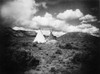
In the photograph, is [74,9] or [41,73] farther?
[74,9]

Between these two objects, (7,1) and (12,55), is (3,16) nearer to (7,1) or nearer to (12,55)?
(7,1)

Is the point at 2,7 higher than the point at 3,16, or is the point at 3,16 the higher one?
the point at 2,7

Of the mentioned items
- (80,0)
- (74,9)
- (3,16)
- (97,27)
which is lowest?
(97,27)

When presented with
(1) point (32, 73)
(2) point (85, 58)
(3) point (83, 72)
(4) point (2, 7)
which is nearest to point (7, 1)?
(4) point (2, 7)

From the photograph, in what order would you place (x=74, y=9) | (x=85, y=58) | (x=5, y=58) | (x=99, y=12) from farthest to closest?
(x=85, y=58) → (x=74, y=9) → (x=99, y=12) → (x=5, y=58)

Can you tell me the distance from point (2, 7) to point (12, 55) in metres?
1.67

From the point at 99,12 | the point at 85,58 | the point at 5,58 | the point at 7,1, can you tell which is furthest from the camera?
the point at 85,58

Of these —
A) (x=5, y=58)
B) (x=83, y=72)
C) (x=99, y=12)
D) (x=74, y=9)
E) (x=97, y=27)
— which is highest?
(x=74, y=9)

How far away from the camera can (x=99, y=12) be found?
360 centimetres

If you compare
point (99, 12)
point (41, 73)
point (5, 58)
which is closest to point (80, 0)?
point (99, 12)

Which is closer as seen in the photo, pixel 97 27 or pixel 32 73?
pixel 32 73

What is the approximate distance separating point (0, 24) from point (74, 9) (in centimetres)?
300

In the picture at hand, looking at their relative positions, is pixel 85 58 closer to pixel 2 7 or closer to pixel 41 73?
pixel 41 73

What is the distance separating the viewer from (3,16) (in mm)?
2863
